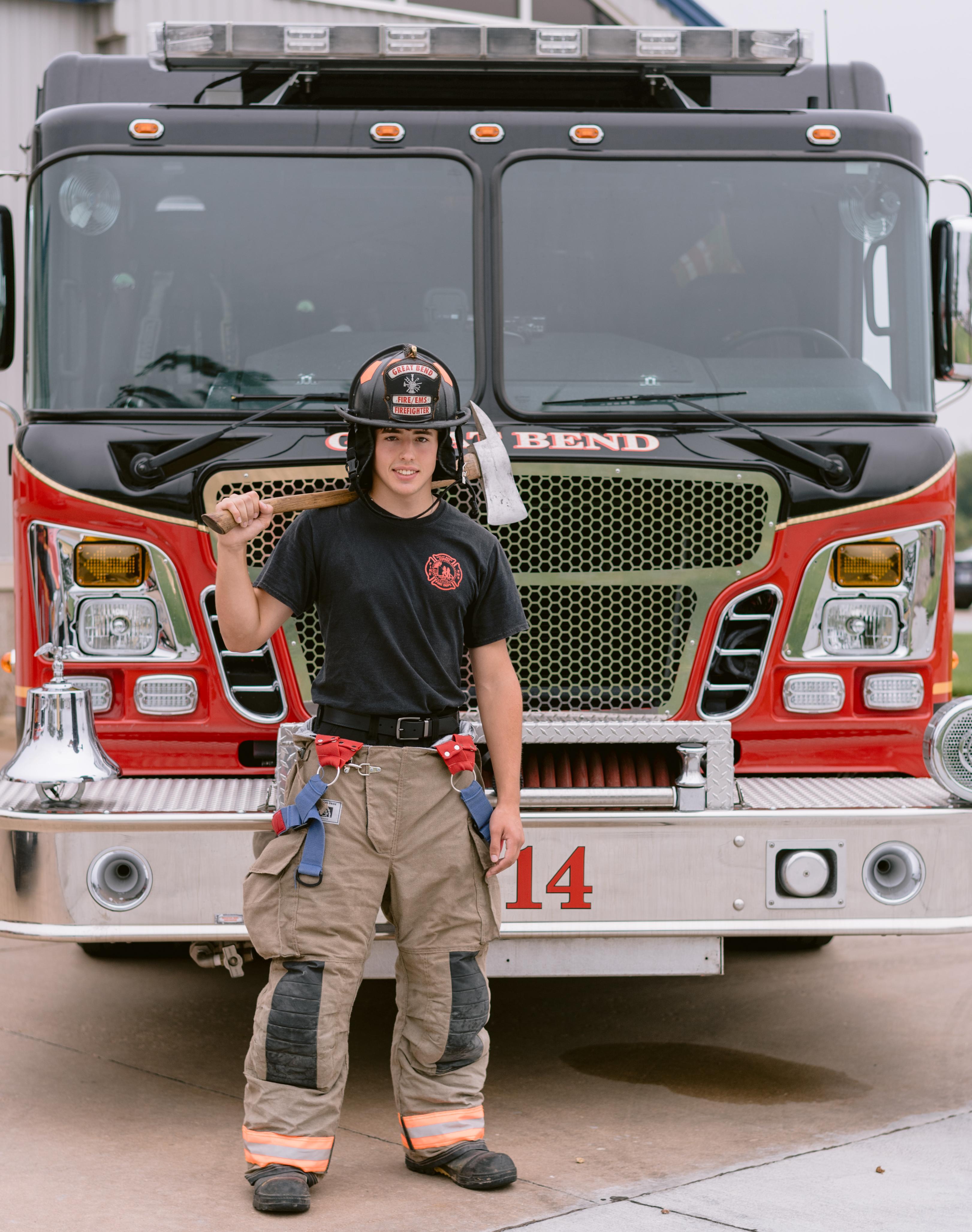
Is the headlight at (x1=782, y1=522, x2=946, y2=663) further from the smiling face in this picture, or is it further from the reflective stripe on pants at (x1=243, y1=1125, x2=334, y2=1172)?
the reflective stripe on pants at (x1=243, y1=1125, x2=334, y2=1172)

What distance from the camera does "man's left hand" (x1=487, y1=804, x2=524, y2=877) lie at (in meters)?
3.87

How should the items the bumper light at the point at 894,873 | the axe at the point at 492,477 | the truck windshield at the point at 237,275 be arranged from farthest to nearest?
the truck windshield at the point at 237,275 → the bumper light at the point at 894,873 → the axe at the point at 492,477

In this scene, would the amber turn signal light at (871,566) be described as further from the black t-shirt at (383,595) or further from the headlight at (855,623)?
the black t-shirt at (383,595)

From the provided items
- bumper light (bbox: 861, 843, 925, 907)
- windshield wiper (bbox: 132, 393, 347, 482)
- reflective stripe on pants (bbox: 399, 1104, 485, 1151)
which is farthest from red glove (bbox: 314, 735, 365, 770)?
bumper light (bbox: 861, 843, 925, 907)

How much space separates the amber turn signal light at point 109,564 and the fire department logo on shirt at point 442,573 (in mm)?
1061

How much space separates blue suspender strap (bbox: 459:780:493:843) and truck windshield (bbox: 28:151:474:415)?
1376mm

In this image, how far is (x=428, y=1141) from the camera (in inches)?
155

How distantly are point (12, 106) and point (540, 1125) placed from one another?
11237 millimetres

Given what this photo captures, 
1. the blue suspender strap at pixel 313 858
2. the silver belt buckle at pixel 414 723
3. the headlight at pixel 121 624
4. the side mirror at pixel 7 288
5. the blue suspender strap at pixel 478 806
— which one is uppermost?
the side mirror at pixel 7 288

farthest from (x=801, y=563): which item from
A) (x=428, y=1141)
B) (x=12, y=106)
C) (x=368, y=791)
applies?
(x=12, y=106)

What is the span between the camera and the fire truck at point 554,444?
417cm

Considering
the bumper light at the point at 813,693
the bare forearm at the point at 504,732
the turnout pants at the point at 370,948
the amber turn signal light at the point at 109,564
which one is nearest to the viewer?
the turnout pants at the point at 370,948

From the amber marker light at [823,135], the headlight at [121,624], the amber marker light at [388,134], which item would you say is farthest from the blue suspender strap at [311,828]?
the amber marker light at [823,135]

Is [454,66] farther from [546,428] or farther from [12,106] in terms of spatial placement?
[12,106]
